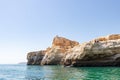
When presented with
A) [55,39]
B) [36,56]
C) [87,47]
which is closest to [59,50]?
[55,39]

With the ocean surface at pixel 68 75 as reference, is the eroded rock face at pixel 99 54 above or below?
above

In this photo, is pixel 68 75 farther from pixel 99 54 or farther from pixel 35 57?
pixel 35 57

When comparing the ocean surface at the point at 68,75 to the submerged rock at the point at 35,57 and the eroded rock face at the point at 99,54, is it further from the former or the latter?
the submerged rock at the point at 35,57

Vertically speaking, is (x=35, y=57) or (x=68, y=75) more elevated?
(x=35, y=57)

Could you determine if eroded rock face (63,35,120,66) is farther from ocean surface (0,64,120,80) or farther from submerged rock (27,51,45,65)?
submerged rock (27,51,45,65)

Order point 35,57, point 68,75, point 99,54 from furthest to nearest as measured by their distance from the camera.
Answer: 1. point 35,57
2. point 99,54
3. point 68,75

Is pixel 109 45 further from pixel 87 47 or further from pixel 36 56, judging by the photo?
pixel 36 56

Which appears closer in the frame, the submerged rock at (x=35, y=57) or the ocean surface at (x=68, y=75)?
the ocean surface at (x=68, y=75)

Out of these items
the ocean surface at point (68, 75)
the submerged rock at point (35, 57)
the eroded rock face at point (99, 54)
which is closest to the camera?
the ocean surface at point (68, 75)

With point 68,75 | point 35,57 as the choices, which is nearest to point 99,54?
point 68,75

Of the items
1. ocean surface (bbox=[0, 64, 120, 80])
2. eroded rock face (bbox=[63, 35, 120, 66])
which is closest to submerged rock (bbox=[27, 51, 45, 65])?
eroded rock face (bbox=[63, 35, 120, 66])

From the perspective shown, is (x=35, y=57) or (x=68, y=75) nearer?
(x=68, y=75)

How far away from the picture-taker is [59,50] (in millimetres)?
93812

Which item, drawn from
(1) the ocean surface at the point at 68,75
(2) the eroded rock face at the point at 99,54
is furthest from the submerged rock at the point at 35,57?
(1) the ocean surface at the point at 68,75
